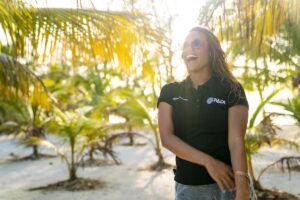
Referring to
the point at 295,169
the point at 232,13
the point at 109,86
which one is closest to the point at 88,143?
the point at 295,169

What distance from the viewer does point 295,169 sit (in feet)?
31.1

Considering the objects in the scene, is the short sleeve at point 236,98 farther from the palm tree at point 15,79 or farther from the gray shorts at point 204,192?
the palm tree at point 15,79

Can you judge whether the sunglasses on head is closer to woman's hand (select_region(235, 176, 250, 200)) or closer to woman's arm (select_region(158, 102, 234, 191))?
woman's arm (select_region(158, 102, 234, 191))

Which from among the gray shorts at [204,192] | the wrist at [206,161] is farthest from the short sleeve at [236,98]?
the gray shorts at [204,192]

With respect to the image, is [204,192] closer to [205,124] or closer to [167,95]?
[205,124]

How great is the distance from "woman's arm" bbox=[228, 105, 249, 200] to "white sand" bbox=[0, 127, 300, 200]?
564 cm

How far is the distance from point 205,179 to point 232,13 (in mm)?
2328

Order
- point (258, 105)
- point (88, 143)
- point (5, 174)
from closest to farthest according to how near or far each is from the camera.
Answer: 1. point (258, 105)
2. point (88, 143)
3. point (5, 174)

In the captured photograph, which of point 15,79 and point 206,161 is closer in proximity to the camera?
point 206,161

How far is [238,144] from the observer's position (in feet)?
5.84

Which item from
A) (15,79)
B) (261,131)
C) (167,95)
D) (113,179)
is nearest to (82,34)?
(15,79)

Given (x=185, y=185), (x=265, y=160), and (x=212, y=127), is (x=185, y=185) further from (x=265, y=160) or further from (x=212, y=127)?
(x=265, y=160)

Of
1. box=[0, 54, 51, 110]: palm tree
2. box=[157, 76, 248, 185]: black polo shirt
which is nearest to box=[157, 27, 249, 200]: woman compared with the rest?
box=[157, 76, 248, 185]: black polo shirt

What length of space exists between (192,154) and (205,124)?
0.52 feet
